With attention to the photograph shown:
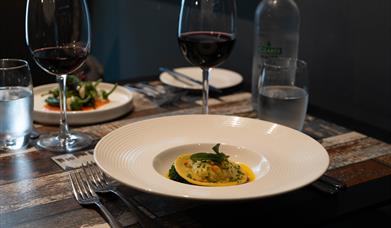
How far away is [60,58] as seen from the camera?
3.36 feet

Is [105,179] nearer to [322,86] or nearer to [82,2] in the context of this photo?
[82,2]

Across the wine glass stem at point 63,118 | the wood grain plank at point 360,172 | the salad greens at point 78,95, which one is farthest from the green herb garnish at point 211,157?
the salad greens at point 78,95

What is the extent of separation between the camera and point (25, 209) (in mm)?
826

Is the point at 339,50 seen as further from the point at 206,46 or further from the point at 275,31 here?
the point at 206,46

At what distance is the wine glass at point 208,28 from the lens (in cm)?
107

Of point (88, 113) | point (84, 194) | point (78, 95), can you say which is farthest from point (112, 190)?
point (78, 95)

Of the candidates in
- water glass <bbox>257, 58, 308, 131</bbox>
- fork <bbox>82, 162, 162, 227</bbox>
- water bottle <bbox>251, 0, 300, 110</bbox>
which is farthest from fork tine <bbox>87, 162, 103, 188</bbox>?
water bottle <bbox>251, 0, 300, 110</bbox>

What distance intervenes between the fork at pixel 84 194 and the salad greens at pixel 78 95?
0.34 metres

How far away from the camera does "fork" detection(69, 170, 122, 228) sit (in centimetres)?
78

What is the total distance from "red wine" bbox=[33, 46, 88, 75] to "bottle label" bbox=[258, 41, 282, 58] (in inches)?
19.2

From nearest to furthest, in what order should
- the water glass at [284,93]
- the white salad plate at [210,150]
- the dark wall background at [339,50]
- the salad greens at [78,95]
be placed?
the white salad plate at [210,150]
the water glass at [284,93]
the salad greens at [78,95]
the dark wall background at [339,50]

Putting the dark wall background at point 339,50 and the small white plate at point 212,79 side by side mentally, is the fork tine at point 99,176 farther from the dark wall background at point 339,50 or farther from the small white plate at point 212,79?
the dark wall background at point 339,50

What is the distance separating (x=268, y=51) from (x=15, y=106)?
622 millimetres

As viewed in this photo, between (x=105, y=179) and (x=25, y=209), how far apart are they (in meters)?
0.14
